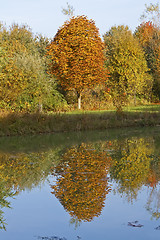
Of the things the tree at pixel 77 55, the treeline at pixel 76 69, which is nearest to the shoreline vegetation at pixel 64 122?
the treeline at pixel 76 69

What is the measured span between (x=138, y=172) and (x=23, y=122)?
12.3m

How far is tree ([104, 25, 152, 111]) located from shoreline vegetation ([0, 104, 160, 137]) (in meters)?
16.0

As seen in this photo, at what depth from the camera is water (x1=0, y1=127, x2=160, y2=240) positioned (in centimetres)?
517

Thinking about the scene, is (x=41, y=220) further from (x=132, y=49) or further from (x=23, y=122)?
(x=132, y=49)

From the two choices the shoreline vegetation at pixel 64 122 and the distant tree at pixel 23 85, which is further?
the distant tree at pixel 23 85

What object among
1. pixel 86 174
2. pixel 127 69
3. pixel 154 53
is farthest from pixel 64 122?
pixel 154 53

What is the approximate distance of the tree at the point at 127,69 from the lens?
41.0m

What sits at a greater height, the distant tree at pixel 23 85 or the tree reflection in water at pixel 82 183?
the distant tree at pixel 23 85

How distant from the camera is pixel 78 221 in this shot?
5.53 meters

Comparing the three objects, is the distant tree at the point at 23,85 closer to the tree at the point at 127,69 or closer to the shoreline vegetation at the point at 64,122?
the shoreline vegetation at the point at 64,122

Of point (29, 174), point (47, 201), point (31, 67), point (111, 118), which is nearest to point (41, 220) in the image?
point (47, 201)

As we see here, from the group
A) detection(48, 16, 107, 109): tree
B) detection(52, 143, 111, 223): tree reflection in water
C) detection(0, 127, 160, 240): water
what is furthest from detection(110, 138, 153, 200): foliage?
detection(48, 16, 107, 109): tree

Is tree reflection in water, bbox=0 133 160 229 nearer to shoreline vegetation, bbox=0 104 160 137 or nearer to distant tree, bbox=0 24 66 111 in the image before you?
shoreline vegetation, bbox=0 104 160 137

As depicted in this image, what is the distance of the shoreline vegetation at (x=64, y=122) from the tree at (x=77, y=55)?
384 inches
